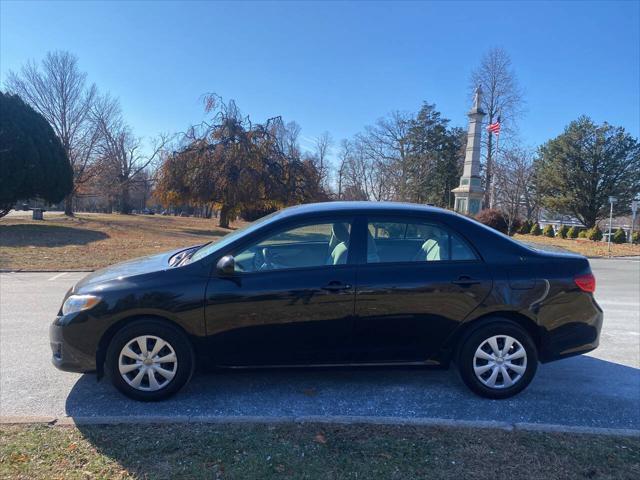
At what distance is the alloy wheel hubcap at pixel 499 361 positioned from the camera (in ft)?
11.6

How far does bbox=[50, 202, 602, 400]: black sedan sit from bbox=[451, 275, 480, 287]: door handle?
2cm

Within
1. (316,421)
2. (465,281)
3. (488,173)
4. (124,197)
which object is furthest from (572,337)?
(124,197)

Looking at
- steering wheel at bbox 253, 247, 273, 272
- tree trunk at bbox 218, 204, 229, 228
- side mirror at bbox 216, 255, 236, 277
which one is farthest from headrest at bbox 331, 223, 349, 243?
tree trunk at bbox 218, 204, 229, 228

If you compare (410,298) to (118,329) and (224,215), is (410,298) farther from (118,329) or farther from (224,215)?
(224,215)

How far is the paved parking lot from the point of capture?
3.28 meters

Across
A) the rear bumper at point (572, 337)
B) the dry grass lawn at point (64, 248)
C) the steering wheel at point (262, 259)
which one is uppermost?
the steering wheel at point (262, 259)

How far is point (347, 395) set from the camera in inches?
141

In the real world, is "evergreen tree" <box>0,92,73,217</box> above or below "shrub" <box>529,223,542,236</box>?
above

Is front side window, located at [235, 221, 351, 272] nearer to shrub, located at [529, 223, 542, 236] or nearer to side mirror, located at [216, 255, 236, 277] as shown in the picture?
side mirror, located at [216, 255, 236, 277]

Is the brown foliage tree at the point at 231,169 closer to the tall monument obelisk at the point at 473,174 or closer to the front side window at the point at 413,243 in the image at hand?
the tall monument obelisk at the point at 473,174

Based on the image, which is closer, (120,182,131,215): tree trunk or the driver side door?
the driver side door

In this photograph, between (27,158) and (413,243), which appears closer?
(413,243)

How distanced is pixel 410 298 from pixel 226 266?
150cm

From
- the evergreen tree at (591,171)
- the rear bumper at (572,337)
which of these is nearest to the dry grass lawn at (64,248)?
the rear bumper at (572,337)
